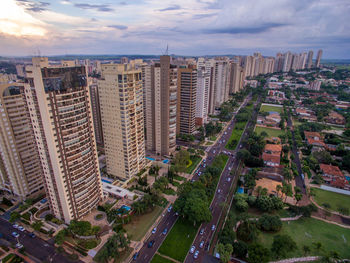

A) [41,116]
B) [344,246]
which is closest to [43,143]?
[41,116]

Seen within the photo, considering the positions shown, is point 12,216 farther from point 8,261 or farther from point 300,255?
point 300,255

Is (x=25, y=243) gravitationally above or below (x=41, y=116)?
below

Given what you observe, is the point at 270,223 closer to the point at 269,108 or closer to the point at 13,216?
the point at 13,216

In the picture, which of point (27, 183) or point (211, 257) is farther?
point (27, 183)

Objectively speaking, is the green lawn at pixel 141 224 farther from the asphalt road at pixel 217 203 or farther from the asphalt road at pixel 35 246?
the asphalt road at pixel 35 246

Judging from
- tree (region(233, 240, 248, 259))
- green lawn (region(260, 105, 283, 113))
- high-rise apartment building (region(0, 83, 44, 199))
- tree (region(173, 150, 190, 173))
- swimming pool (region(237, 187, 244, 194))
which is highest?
high-rise apartment building (region(0, 83, 44, 199))

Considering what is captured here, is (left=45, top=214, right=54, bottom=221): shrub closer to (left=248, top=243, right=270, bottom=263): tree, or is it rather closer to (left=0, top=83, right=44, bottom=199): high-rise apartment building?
(left=0, top=83, right=44, bottom=199): high-rise apartment building

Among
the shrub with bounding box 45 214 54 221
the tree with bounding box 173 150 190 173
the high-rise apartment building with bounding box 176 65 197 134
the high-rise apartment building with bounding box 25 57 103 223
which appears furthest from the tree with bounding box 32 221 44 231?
the high-rise apartment building with bounding box 176 65 197 134
